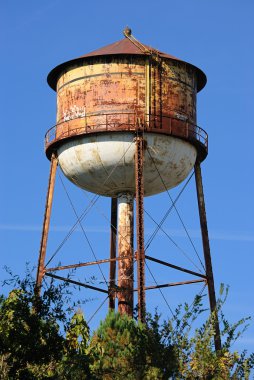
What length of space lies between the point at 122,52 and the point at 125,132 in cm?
255

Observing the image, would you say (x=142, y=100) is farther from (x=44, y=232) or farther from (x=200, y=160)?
(x=44, y=232)

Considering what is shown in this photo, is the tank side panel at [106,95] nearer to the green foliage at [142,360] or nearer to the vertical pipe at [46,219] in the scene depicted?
the vertical pipe at [46,219]

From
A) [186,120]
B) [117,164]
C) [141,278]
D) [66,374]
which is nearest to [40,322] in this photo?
[66,374]

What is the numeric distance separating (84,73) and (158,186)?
158 inches

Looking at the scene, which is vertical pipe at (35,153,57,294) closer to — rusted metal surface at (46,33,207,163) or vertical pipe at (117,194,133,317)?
rusted metal surface at (46,33,207,163)

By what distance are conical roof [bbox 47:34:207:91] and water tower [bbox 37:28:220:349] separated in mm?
30

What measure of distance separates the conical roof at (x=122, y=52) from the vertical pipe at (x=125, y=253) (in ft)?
14.1

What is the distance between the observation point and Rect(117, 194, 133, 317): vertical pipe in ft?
101

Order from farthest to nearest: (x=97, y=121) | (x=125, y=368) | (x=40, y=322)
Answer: (x=97, y=121), (x=40, y=322), (x=125, y=368)

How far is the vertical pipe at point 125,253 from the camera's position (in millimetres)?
30703

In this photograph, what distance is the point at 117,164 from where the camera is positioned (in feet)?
97.7

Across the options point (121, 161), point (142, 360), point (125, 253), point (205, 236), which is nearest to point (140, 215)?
point (121, 161)

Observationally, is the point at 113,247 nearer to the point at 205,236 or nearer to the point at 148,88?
the point at 205,236

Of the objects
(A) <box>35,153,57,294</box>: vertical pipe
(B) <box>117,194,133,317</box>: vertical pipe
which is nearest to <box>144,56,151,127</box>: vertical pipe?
(B) <box>117,194,133,317</box>: vertical pipe
